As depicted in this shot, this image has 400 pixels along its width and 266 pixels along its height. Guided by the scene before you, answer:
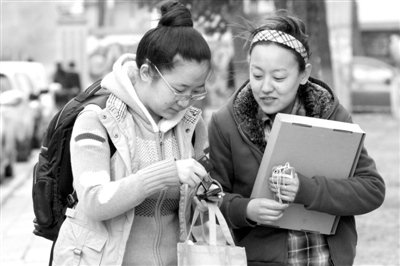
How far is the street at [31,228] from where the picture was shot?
7469mm

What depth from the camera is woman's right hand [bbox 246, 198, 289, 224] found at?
3.47 metres

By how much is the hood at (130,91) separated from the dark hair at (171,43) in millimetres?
50

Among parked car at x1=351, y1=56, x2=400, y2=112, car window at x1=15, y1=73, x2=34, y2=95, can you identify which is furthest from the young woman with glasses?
parked car at x1=351, y1=56, x2=400, y2=112

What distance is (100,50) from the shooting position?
31.0 m

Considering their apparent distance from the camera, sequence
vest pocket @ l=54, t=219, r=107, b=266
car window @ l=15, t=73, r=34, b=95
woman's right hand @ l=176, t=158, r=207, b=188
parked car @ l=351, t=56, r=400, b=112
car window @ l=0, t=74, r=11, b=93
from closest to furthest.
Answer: woman's right hand @ l=176, t=158, r=207, b=188 < vest pocket @ l=54, t=219, r=107, b=266 < car window @ l=0, t=74, r=11, b=93 < car window @ l=15, t=73, r=34, b=95 < parked car @ l=351, t=56, r=400, b=112

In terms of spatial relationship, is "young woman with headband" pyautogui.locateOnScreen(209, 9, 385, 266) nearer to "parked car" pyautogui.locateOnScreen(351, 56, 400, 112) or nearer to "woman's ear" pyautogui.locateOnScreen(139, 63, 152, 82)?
"woman's ear" pyautogui.locateOnScreen(139, 63, 152, 82)

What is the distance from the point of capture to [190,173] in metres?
3.07

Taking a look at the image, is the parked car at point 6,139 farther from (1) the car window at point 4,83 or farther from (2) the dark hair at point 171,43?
(2) the dark hair at point 171,43

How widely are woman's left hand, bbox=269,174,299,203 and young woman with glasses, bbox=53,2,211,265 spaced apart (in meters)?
0.36

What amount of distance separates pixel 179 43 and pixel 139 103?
0.85ft

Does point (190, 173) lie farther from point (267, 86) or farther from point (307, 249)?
point (307, 249)

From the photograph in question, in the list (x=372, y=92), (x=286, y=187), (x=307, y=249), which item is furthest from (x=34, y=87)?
(x=286, y=187)

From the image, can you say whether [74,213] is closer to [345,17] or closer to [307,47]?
[307,47]

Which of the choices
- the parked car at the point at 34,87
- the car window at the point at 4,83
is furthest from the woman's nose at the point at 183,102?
the parked car at the point at 34,87
